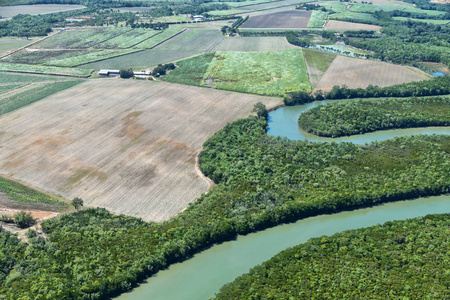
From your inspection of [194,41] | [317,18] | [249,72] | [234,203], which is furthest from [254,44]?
[234,203]

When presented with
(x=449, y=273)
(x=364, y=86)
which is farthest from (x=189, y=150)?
(x=364, y=86)

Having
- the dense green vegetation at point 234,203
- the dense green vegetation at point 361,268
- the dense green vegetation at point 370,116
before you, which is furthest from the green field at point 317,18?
the dense green vegetation at point 361,268

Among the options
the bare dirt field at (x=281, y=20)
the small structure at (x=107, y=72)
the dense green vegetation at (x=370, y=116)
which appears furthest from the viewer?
the bare dirt field at (x=281, y=20)

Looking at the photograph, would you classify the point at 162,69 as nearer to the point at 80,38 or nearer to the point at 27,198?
the point at 80,38

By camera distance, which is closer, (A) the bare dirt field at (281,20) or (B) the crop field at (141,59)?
(B) the crop field at (141,59)

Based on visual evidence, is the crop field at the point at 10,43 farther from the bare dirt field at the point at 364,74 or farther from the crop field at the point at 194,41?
the bare dirt field at the point at 364,74

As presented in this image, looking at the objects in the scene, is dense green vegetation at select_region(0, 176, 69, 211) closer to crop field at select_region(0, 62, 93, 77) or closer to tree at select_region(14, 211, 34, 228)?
tree at select_region(14, 211, 34, 228)

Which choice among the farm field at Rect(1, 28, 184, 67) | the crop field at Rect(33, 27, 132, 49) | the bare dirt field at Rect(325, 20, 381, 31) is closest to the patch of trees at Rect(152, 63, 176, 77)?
the farm field at Rect(1, 28, 184, 67)

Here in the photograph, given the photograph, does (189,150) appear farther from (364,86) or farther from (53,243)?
(364,86)
